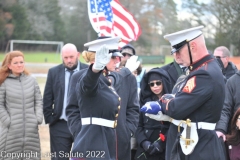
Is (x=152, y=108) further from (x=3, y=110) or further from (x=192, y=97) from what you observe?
(x=3, y=110)

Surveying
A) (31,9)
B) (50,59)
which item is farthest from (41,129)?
(31,9)

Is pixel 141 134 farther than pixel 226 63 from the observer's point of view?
No

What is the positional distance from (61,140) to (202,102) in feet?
11.1

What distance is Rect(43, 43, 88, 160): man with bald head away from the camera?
6.52 meters

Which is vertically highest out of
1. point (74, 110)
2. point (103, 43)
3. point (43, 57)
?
point (43, 57)

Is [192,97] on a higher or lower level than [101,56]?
lower

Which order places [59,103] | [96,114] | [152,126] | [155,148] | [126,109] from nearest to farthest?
[96,114] < [126,109] < [155,148] < [152,126] < [59,103]

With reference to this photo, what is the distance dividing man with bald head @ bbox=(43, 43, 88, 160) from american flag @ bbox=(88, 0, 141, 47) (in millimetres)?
607

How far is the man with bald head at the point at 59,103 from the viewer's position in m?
6.52

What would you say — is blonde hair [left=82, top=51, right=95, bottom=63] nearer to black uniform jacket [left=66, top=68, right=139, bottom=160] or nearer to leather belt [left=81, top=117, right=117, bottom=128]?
black uniform jacket [left=66, top=68, right=139, bottom=160]

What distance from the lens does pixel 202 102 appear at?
12.0 feet

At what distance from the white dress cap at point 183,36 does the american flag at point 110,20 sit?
1973mm

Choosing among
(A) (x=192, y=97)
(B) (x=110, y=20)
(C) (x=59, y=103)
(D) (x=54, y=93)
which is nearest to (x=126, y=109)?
(A) (x=192, y=97)

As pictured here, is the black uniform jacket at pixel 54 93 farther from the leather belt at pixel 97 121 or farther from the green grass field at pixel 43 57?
the green grass field at pixel 43 57
